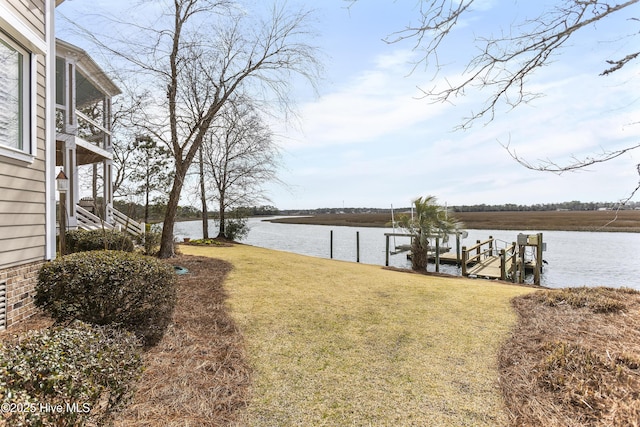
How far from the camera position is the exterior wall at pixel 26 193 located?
3920mm

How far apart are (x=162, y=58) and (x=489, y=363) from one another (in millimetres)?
9041

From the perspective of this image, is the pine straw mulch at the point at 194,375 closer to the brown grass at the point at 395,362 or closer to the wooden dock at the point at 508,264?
the brown grass at the point at 395,362

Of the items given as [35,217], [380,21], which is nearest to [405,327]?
[380,21]

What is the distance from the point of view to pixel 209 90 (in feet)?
29.0

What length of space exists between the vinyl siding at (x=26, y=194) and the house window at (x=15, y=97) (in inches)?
5.3

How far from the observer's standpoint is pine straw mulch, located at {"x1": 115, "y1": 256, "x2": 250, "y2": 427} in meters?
2.55

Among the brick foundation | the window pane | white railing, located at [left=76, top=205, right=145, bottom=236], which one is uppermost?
the window pane

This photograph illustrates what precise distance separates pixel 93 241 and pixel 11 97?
162 inches

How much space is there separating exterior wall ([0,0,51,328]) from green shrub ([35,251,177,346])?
2.97ft

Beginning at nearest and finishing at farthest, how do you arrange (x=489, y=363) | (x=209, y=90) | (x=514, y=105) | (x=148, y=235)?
(x=514, y=105) → (x=489, y=363) → (x=209, y=90) → (x=148, y=235)

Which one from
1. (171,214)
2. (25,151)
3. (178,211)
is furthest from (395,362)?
(178,211)

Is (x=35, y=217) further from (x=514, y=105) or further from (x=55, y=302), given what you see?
(x=514, y=105)

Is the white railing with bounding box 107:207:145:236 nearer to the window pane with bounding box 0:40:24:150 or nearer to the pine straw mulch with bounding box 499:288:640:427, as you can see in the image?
the window pane with bounding box 0:40:24:150

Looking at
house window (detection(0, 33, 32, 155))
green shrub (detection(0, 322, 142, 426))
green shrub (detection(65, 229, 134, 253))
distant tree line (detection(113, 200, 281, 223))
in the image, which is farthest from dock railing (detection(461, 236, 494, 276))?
house window (detection(0, 33, 32, 155))
